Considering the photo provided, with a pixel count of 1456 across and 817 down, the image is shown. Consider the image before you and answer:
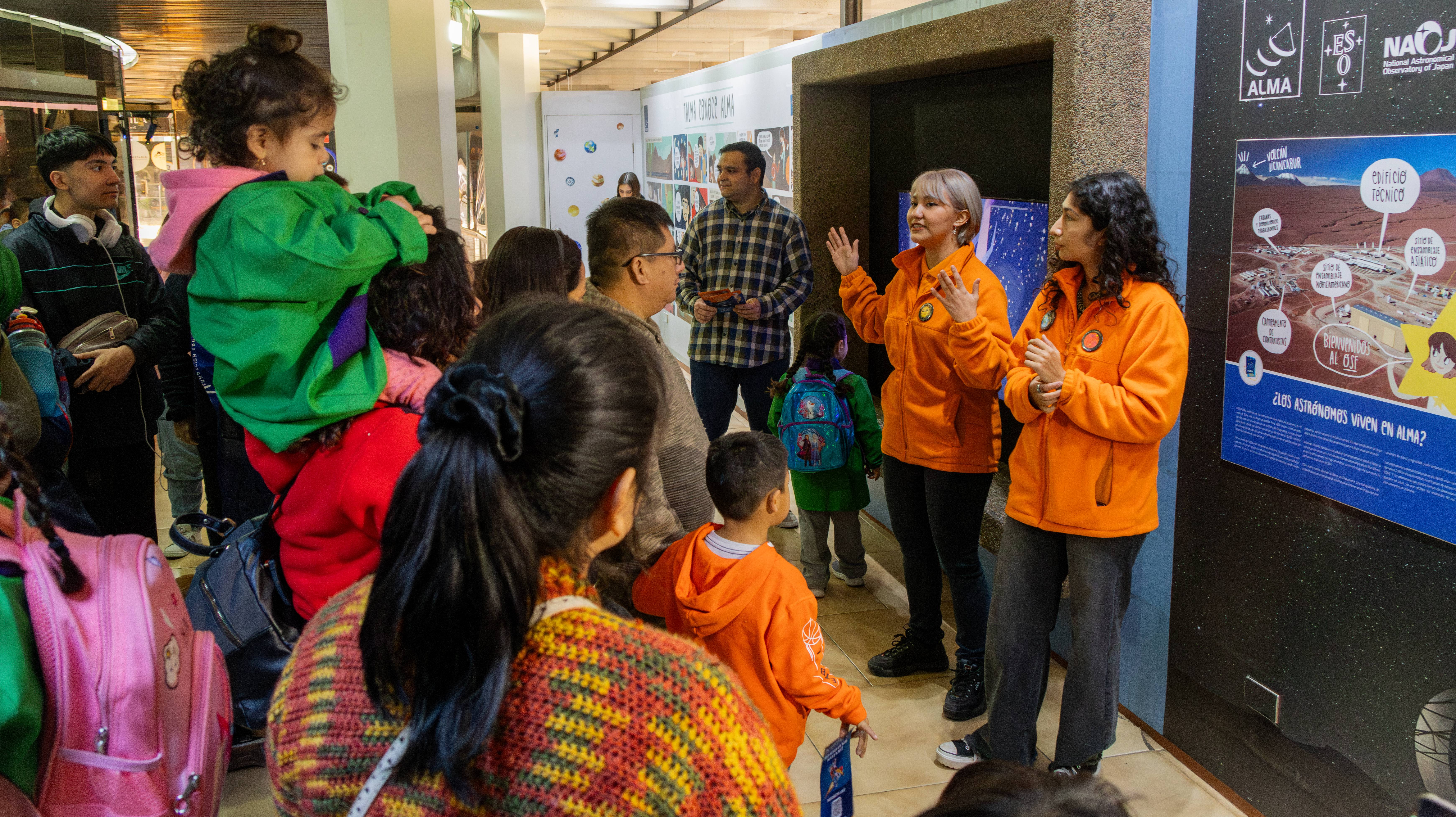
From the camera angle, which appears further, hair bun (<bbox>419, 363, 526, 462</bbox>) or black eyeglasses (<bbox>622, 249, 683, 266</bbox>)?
black eyeglasses (<bbox>622, 249, 683, 266</bbox>)

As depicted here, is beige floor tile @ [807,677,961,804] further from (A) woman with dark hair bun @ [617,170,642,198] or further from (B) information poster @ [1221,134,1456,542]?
(A) woman with dark hair bun @ [617,170,642,198]

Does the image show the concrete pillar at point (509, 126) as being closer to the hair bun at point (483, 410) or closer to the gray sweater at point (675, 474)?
the gray sweater at point (675, 474)

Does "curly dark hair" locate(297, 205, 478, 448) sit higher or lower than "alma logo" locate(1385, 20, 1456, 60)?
lower

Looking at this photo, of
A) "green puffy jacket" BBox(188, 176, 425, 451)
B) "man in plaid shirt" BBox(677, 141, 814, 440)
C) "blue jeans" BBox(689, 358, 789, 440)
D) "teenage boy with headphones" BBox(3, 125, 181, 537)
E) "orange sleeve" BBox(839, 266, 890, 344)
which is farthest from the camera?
"blue jeans" BBox(689, 358, 789, 440)

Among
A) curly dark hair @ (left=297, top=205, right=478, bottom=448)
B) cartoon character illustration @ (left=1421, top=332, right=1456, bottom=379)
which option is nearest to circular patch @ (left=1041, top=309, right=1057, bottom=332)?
cartoon character illustration @ (left=1421, top=332, right=1456, bottom=379)

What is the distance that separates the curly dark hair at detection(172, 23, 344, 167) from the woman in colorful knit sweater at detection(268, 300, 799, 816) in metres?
1.19

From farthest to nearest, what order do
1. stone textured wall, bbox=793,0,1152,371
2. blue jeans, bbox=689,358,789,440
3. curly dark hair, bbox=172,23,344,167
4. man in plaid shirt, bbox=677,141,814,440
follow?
blue jeans, bbox=689,358,789,440 < man in plaid shirt, bbox=677,141,814,440 < stone textured wall, bbox=793,0,1152,371 < curly dark hair, bbox=172,23,344,167

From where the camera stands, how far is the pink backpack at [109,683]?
1188 mm

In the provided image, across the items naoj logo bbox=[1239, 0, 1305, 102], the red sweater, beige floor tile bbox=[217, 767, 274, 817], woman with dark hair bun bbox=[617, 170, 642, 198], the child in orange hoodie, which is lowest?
beige floor tile bbox=[217, 767, 274, 817]

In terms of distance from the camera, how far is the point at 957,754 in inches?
117

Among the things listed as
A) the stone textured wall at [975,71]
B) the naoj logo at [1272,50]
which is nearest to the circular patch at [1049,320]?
the stone textured wall at [975,71]

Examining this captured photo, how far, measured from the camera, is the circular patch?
8.71ft

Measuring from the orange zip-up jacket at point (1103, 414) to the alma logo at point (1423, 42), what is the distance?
2.24 feet

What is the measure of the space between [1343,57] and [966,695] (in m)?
2.11
